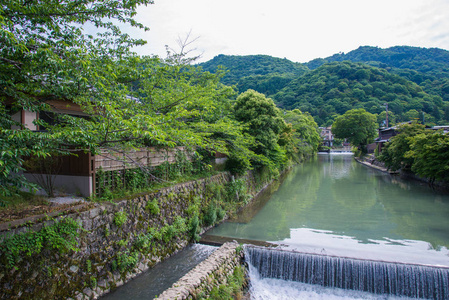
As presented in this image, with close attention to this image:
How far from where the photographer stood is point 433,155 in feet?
54.8

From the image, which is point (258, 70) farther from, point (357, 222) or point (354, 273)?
point (354, 273)

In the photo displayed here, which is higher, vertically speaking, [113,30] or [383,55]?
[383,55]

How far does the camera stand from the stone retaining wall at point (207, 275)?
17.8ft

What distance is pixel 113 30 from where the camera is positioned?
7875mm

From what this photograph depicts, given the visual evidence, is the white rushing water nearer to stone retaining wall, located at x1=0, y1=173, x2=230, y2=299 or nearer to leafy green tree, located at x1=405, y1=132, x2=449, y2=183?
stone retaining wall, located at x1=0, y1=173, x2=230, y2=299

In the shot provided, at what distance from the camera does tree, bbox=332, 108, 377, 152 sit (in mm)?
50938

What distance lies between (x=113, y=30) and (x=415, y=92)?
288ft

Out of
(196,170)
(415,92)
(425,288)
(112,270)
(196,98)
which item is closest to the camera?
(112,270)

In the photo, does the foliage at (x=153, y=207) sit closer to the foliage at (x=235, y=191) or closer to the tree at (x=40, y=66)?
the tree at (x=40, y=66)

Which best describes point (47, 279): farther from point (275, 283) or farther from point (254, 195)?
point (254, 195)

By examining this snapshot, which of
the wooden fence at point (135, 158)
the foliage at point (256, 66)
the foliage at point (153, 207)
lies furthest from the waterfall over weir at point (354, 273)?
the foliage at point (256, 66)

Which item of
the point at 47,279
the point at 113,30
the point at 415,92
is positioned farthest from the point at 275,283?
the point at 415,92

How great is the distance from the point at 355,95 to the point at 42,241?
84.6m

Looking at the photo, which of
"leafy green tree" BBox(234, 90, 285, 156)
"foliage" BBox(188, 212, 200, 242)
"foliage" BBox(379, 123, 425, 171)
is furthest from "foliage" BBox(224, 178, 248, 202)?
"foliage" BBox(379, 123, 425, 171)
